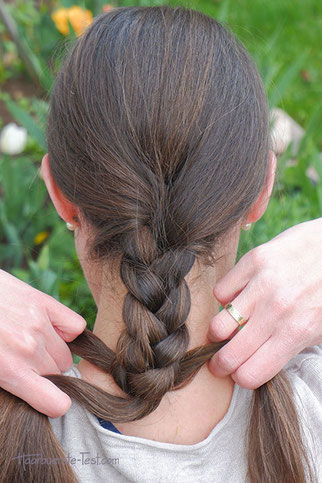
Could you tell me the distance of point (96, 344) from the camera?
874mm

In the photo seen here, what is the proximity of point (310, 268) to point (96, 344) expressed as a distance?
376mm

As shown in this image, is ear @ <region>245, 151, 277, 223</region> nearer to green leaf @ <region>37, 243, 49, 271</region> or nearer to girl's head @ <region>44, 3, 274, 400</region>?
girl's head @ <region>44, 3, 274, 400</region>

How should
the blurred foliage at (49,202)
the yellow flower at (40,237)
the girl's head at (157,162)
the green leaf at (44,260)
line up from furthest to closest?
the yellow flower at (40,237) < the blurred foliage at (49,202) < the green leaf at (44,260) < the girl's head at (157,162)

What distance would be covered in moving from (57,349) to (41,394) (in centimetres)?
9

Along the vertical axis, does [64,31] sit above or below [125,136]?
below

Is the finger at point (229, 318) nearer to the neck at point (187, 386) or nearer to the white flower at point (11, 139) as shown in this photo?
the neck at point (187, 386)

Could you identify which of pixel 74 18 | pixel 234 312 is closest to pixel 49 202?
pixel 74 18

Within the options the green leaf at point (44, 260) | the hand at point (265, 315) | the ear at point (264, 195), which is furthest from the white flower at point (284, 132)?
the hand at point (265, 315)

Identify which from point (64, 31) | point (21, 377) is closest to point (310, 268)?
Answer: point (21, 377)

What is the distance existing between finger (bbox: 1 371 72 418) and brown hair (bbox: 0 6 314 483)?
0.08ft

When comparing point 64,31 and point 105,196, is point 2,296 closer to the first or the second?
point 105,196

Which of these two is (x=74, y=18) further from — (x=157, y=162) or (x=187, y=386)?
(x=187, y=386)

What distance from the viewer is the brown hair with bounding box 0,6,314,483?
2.61 feet

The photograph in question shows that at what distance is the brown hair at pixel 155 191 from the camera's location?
0.80 m
